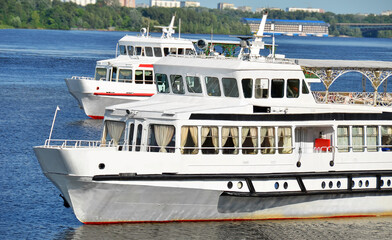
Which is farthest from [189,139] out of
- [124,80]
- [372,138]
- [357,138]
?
[124,80]

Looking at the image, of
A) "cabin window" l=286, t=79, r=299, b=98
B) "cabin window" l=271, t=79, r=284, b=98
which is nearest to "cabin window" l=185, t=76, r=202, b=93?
"cabin window" l=271, t=79, r=284, b=98

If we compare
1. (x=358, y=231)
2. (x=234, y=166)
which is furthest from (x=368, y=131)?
(x=234, y=166)

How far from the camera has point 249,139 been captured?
1064 inches

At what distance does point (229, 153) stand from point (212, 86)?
100 inches

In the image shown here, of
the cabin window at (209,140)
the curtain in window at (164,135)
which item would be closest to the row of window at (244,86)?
the cabin window at (209,140)

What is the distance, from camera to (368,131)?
2891 centimetres

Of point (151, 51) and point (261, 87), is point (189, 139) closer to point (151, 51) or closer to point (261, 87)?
point (261, 87)

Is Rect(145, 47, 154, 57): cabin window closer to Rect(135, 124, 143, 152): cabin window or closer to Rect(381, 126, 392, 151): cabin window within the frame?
Rect(381, 126, 392, 151): cabin window

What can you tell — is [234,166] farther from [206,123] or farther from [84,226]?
[84,226]

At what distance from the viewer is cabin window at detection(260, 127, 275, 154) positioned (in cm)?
2720

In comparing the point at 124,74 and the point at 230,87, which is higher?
the point at 230,87

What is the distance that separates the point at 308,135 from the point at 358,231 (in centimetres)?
367

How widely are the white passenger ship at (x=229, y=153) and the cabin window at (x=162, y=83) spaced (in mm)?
44

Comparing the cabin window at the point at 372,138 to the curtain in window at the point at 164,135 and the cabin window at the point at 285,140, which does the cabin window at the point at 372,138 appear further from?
the curtain in window at the point at 164,135
